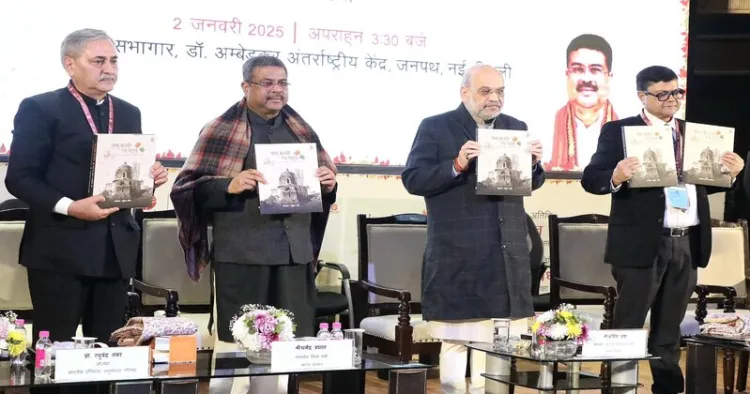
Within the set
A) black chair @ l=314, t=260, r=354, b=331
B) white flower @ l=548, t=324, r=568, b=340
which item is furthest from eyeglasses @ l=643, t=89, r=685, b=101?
black chair @ l=314, t=260, r=354, b=331

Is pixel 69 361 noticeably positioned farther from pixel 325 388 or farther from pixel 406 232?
pixel 406 232

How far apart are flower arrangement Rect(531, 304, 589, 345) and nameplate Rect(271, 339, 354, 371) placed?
761 millimetres

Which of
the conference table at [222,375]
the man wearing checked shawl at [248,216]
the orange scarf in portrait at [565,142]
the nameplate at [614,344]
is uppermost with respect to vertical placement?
the orange scarf in portrait at [565,142]

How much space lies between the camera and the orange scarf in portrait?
6.11m

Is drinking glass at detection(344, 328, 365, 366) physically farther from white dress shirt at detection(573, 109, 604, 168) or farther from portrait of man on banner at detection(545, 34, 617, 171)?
white dress shirt at detection(573, 109, 604, 168)

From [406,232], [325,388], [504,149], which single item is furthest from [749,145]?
[325,388]

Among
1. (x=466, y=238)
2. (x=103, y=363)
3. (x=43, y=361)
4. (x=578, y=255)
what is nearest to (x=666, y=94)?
(x=466, y=238)

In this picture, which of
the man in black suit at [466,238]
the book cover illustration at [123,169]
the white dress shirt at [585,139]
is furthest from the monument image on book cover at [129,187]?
the white dress shirt at [585,139]

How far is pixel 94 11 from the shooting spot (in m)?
5.14

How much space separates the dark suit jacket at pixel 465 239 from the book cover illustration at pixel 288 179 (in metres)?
0.43

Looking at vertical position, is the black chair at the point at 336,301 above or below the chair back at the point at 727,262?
below

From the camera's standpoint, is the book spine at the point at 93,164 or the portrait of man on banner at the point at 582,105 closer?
the book spine at the point at 93,164

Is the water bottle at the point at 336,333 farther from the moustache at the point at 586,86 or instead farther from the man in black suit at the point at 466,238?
the moustache at the point at 586,86

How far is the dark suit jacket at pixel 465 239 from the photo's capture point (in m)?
3.75
